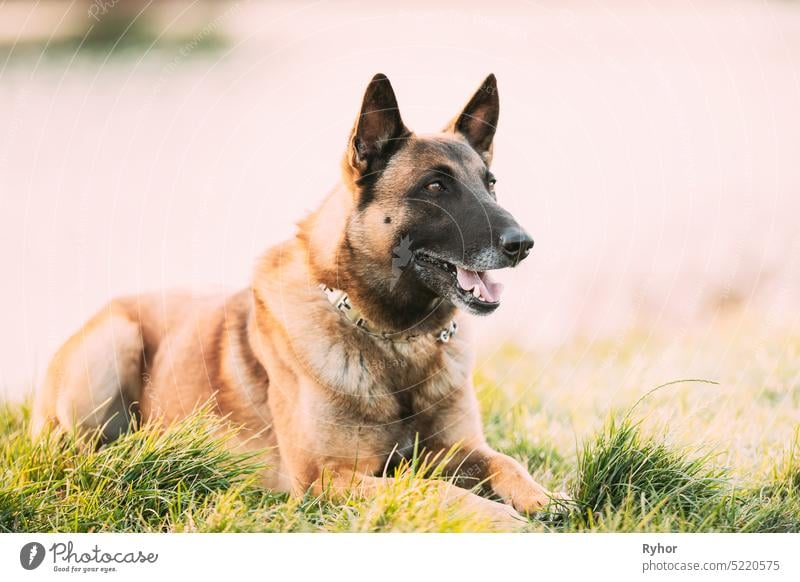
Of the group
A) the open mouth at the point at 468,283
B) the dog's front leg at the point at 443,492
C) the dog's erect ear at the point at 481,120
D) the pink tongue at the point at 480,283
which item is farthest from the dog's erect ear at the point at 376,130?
the dog's front leg at the point at 443,492

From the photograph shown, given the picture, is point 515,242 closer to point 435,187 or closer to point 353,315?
point 435,187

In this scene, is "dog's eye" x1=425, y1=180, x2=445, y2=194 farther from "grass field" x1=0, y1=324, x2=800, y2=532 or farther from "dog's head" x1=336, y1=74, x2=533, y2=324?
"grass field" x1=0, y1=324, x2=800, y2=532

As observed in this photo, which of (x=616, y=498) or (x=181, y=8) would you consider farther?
(x=181, y=8)

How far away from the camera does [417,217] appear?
3.73m

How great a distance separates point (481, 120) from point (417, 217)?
2.66 feet

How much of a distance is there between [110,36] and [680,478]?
415 centimetres

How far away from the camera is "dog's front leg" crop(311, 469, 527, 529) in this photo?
10.8ft

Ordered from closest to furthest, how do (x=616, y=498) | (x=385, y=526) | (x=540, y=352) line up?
1. (x=385, y=526)
2. (x=616, y=498)
3. (x=540, y=352)
